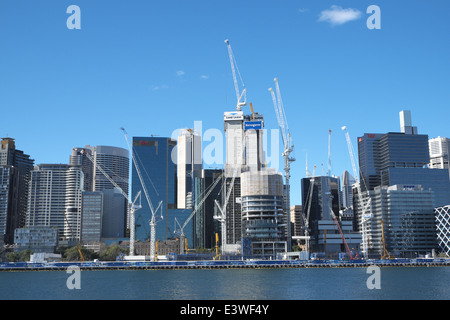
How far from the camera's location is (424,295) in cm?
8056

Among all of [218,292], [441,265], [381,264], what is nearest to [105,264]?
[381,264]

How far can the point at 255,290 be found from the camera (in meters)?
89.1

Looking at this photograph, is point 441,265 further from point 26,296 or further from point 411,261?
point 26,296
